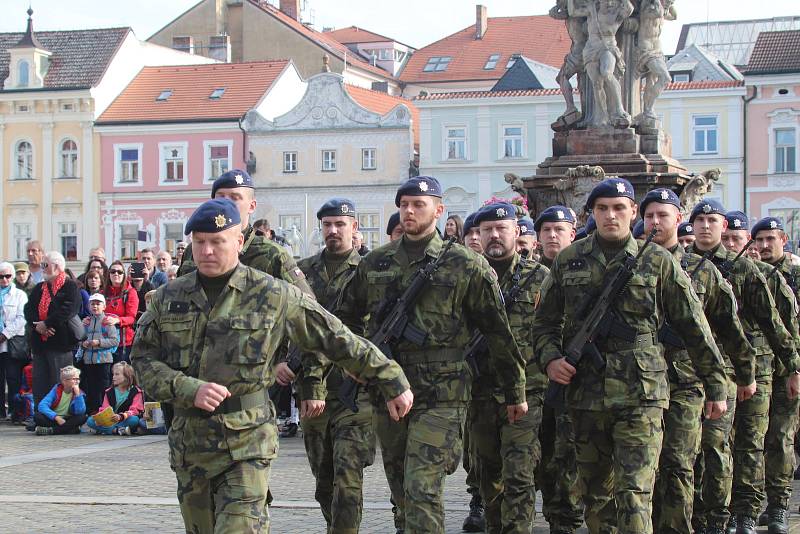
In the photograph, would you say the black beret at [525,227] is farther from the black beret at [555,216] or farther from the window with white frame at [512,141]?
the window with white frame at [512,141]

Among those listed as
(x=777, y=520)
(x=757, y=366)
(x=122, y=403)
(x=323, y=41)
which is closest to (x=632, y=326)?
(x=757, y=366)

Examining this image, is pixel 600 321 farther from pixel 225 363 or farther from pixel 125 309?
pixel 125 309

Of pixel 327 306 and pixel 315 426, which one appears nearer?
pixel 315 426

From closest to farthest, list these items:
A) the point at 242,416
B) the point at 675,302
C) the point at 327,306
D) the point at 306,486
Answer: the point at 242,416
the point at 675,302
the point at 327,306
the point at 306,486

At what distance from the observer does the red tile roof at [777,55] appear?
5438cm

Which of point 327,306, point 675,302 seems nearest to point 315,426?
point 327,306

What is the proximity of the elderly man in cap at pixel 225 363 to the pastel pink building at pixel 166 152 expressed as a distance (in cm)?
5443

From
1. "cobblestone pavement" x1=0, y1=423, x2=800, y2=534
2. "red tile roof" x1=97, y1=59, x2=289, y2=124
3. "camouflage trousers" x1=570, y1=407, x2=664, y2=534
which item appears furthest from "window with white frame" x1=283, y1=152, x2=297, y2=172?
"camouflage trousers" x1=570, y1=407, x2=664, y2=534

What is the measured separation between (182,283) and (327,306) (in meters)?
2.95

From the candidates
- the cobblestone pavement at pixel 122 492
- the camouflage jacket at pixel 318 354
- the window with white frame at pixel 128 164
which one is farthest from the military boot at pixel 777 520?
the window with white frame at pixel 128 164

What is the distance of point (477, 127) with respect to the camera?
194 feet

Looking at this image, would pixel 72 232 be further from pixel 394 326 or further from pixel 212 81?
pixel 394 326

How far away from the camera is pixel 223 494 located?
653 cm

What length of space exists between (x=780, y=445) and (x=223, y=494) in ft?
17.9
